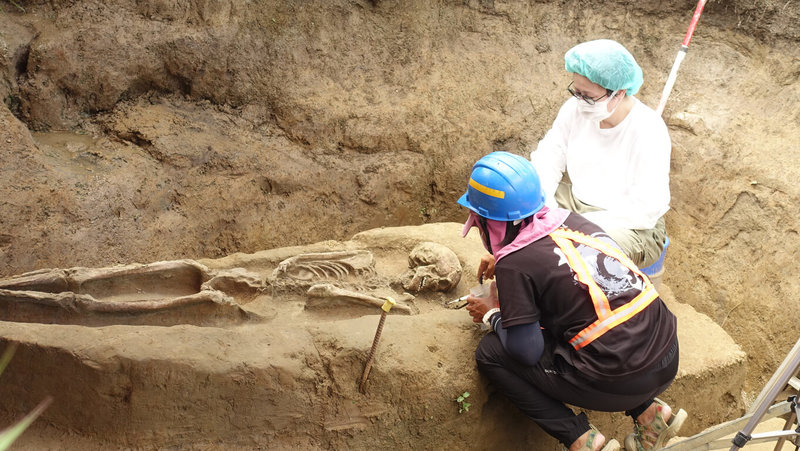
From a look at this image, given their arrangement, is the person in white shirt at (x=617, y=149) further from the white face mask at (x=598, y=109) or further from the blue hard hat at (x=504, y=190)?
the blue hard hat at (x=504, y=190)

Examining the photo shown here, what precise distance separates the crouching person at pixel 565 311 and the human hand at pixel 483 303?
195mm

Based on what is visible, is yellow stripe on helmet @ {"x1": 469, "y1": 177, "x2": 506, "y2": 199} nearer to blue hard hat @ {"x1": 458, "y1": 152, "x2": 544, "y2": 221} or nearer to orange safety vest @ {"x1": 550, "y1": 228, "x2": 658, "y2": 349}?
blue hard hat @ {"x1": 458, "y1": 152, "x2": 544, "y2": 221}

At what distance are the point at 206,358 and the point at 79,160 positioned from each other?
10.1ft

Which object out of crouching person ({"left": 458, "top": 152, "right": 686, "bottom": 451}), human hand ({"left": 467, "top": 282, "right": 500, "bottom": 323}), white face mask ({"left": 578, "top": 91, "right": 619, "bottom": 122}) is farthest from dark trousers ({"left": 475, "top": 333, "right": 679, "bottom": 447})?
white face mask ({"left": 578, "top": 91, "right": 619, "bottom": 122})

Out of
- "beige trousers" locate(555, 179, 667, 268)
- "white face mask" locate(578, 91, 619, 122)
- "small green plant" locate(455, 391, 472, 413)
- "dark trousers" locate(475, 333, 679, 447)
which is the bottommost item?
"small green plant" locate(455, 391, 472, 413)

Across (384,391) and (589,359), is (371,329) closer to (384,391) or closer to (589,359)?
(384,391)

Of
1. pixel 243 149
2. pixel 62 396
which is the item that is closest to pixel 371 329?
pixel 62 396

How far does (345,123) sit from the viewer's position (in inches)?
260

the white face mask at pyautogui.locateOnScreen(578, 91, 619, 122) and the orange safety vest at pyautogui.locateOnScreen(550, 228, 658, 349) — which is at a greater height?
the white face mask at pyautogui.locateOnScreen(578, 91, 619, 122)

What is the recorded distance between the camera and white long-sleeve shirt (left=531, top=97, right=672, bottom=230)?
4.23 meters

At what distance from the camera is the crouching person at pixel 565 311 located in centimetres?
312

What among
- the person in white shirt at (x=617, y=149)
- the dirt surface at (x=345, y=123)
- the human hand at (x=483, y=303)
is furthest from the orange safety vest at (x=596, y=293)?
the dirt surface at (x=345, y=123)

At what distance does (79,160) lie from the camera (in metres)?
5.74

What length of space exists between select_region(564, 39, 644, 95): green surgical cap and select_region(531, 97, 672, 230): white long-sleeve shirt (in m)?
0.28
